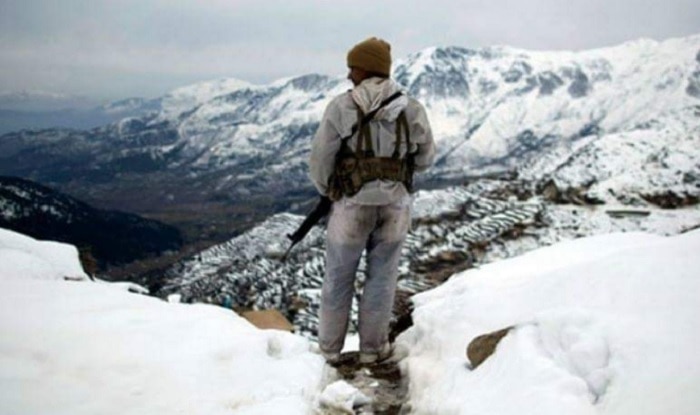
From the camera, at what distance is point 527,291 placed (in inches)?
235

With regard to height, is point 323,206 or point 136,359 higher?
point 323,206

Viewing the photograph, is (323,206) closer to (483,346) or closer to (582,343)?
(483,346)

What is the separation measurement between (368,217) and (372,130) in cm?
104

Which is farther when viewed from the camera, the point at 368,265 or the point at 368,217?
the point at 368,265

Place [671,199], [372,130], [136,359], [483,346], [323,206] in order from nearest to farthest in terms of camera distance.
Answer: [136,359] → [483,346] → [372,130] → [323,206] → [671,199]

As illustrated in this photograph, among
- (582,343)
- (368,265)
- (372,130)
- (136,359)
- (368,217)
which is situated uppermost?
(372,130)

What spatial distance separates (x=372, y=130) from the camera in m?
6.25

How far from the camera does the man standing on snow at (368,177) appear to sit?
20.4 ft

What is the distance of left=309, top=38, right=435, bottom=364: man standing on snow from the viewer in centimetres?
620

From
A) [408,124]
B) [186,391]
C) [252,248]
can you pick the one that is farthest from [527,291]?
[252,248]

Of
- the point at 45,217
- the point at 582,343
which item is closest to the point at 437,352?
the point at 582,343

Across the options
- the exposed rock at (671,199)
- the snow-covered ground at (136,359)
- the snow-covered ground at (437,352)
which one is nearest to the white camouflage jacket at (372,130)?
the snow-covered ground at (437,352)

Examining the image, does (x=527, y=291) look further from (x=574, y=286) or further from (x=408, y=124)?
(x=408, y=124)

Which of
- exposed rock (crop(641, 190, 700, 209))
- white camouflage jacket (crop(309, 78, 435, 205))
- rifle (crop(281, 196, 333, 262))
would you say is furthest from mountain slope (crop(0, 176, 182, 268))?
white camouflage jacket (crop(309, 78, 435, 205))
